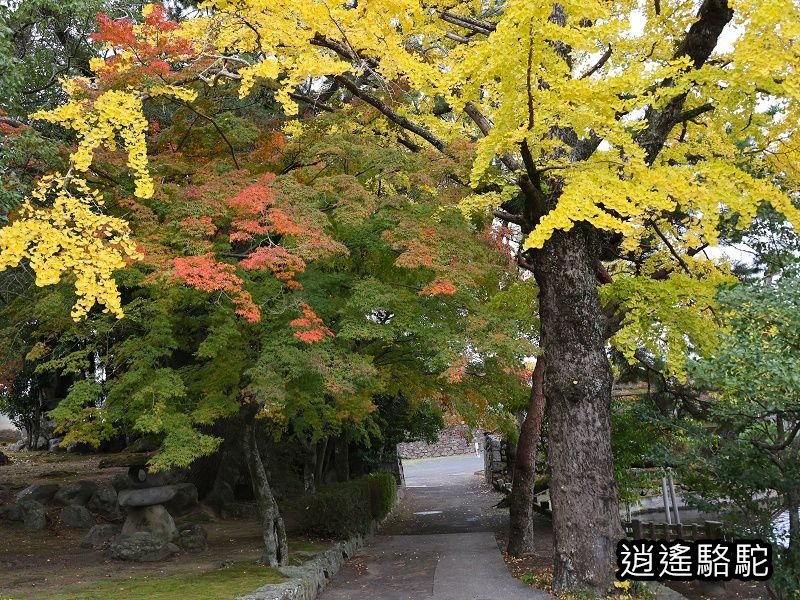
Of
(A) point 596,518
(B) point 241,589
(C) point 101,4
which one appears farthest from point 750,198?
(C) point 101,4

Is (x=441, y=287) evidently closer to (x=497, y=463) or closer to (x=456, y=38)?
(x=456, y=38)

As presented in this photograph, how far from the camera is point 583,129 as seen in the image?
571cm

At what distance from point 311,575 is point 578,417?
3929 mm

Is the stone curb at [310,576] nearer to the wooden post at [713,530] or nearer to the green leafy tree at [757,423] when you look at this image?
the green leafy tree at [757,423]

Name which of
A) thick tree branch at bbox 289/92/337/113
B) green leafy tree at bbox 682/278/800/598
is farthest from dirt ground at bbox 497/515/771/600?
thick tree branch at bbox 289/92/337/113

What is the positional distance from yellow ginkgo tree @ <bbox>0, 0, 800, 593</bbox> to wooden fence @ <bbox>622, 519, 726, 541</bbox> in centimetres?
277

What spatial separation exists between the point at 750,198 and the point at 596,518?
3.55 meters

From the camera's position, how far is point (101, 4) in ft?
29.2

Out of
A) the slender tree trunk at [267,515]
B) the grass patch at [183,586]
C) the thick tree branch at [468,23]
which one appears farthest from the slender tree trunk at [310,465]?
the thick tree branch at [468,23]

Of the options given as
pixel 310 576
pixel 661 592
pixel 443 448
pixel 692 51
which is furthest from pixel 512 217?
pixel 443 448

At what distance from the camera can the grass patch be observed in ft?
21.0

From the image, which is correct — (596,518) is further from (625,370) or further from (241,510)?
(241,510)

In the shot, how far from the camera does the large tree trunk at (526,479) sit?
10.2 meters

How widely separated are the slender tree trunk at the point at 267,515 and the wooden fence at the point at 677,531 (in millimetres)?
4830
